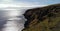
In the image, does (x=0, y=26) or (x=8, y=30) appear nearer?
(x=8, y=30)

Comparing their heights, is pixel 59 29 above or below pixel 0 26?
above

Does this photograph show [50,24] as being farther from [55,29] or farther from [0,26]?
[0,26]

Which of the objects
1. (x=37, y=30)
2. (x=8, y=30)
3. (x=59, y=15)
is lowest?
(x=8, y=30)

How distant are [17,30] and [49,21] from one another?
4096mm

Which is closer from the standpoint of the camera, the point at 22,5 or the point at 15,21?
the point at 15,21

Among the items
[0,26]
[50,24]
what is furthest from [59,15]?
[0,26]

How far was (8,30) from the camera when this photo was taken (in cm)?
1043

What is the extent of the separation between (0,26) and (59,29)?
20.9 feet

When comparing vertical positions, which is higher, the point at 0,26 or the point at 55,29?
the point at 55,29

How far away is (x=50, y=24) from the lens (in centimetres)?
621

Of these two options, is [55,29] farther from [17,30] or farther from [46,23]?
[17,30]

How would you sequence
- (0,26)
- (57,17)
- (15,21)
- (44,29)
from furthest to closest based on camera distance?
(15,21) < (0,26) < (57,17) < (44,29)

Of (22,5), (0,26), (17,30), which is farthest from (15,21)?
(22,5)

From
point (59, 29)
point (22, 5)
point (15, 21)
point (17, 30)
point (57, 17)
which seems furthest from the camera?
point (22, 5)
